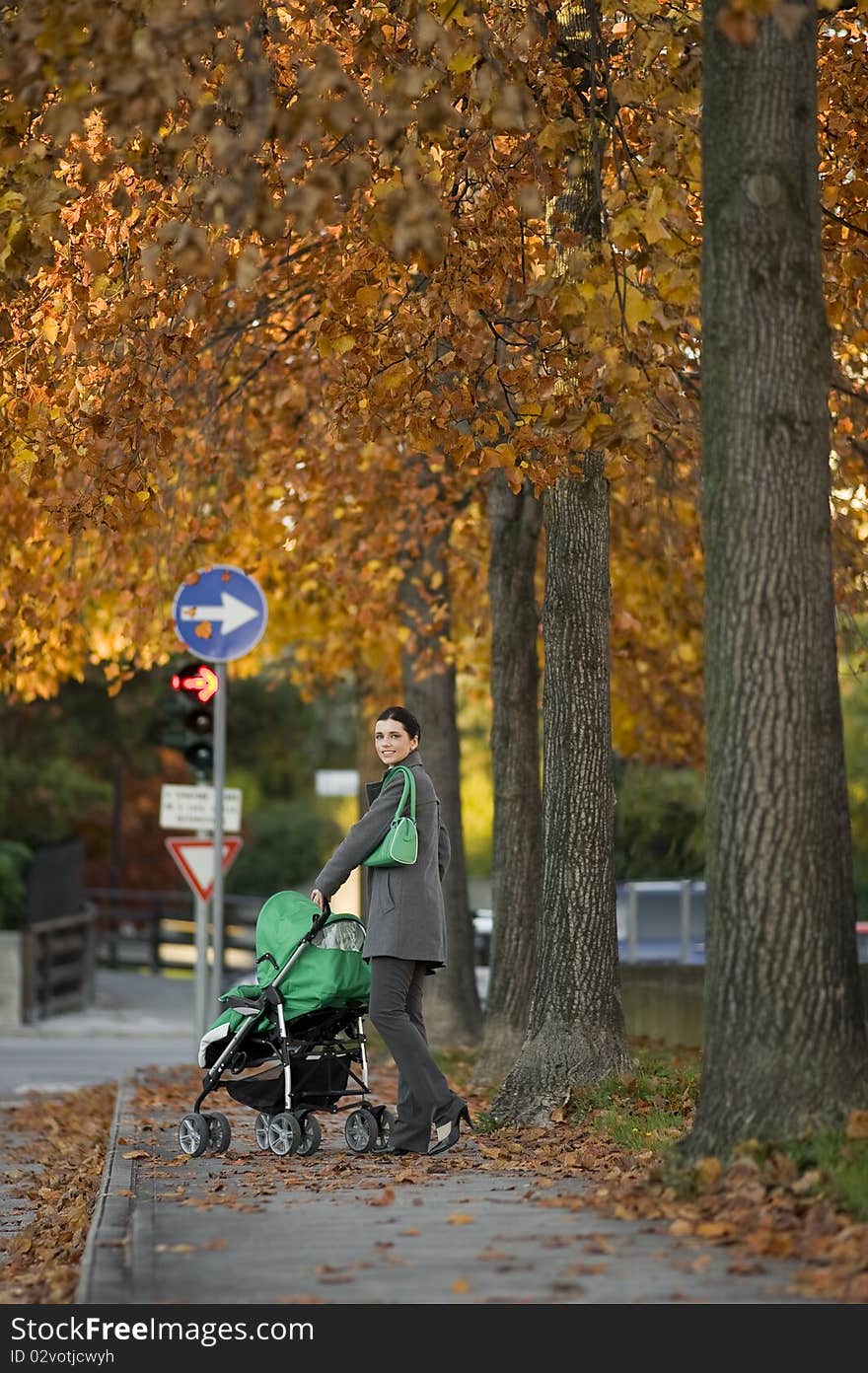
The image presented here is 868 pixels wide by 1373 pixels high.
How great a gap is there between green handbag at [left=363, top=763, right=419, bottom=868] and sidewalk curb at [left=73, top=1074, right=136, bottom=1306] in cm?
174

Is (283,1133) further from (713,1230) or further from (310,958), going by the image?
(713,1230)

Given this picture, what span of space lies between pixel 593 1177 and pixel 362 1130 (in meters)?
1.53

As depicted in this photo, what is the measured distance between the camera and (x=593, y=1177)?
28.9 feet

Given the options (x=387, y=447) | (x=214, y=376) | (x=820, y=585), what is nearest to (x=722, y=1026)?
(x=820, y=585)

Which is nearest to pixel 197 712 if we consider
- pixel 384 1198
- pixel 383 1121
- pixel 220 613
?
pixel 220 613

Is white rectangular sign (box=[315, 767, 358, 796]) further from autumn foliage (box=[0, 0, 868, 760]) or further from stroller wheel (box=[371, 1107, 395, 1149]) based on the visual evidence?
stroller wheel (box=[371, 1107, 395, 1149])

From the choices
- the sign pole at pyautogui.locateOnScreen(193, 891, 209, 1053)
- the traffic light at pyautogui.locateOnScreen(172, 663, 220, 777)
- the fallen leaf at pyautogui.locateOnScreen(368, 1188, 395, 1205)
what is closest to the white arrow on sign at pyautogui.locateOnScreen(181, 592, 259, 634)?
the traffic light at pyautogui.locateOnScreen(172, 663, 220, 777)

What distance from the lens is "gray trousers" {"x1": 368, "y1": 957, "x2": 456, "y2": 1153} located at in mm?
9688

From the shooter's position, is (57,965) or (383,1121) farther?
(57,965)

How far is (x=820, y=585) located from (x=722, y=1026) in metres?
1.62

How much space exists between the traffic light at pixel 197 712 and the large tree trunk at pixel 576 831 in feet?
21.0

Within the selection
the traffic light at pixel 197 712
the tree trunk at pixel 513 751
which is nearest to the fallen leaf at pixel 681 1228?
the tree trunk at pixel 513 751

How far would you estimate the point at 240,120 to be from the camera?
1013 cm

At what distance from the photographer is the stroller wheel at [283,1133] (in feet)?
32.6
